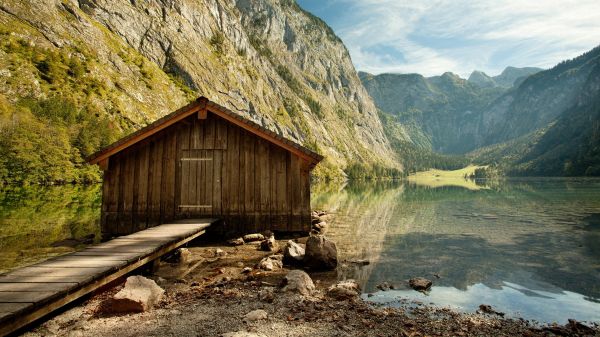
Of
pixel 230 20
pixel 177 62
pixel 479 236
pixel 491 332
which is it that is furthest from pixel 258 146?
pixel 230 20

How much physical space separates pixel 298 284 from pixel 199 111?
9.42m

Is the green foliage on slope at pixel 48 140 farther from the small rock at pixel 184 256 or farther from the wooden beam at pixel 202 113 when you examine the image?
the small rock at pixel 184 256

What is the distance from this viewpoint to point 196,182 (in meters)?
15.2

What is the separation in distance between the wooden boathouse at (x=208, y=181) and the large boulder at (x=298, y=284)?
21.4ft

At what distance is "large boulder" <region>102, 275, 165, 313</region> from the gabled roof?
8.48 metres

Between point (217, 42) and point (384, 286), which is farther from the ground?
point (217, 42)

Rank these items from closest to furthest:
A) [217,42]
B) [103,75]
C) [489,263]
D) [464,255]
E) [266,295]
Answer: [266,295], [489,263], [464,255], [103,75], [217,42]

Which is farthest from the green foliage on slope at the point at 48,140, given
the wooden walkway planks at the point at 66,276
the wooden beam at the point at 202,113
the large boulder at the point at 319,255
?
the large boulder at the point at 319,255

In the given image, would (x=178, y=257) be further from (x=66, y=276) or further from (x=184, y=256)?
(x=66, y=276)

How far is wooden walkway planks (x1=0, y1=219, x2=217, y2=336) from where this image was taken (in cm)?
516

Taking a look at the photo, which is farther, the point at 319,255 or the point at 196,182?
the point at 196,182

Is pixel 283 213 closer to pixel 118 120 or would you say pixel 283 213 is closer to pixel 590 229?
pixel 590 229

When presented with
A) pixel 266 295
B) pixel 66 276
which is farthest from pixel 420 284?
pixel 66 276

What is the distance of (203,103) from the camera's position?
1464cm
